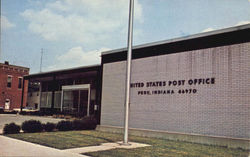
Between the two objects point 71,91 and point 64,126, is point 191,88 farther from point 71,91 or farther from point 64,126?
point 71,91

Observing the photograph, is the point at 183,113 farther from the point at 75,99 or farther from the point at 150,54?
the point at 75,99

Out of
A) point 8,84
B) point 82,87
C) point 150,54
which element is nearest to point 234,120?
point 150,54

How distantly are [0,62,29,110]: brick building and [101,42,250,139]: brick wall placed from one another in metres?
35.8

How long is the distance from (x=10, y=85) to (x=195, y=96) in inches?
1690

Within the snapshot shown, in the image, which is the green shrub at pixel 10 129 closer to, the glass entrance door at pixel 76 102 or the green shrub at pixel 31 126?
the green shrub at pixel 31 126

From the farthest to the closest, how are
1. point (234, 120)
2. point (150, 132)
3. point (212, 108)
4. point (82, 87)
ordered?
point (82, 87)
point (150, 132)
point (212, 108)
point (234, 120)

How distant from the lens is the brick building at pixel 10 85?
156 ft

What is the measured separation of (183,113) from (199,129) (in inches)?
49.4

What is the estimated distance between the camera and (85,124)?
1905 centimetres

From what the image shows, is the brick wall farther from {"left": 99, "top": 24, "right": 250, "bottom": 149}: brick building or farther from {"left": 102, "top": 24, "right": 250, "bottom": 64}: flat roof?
{"left": 102, "top": 24, "right": 250, "bottom": 64}: flat roof

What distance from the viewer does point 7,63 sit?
49.5 meters

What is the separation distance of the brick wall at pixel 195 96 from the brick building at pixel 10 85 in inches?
1408

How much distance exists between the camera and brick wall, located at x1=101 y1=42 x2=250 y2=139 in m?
12.2

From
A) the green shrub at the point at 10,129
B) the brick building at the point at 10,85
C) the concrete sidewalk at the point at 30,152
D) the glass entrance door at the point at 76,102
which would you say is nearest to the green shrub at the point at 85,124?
the green shrub at the point at 10,129
